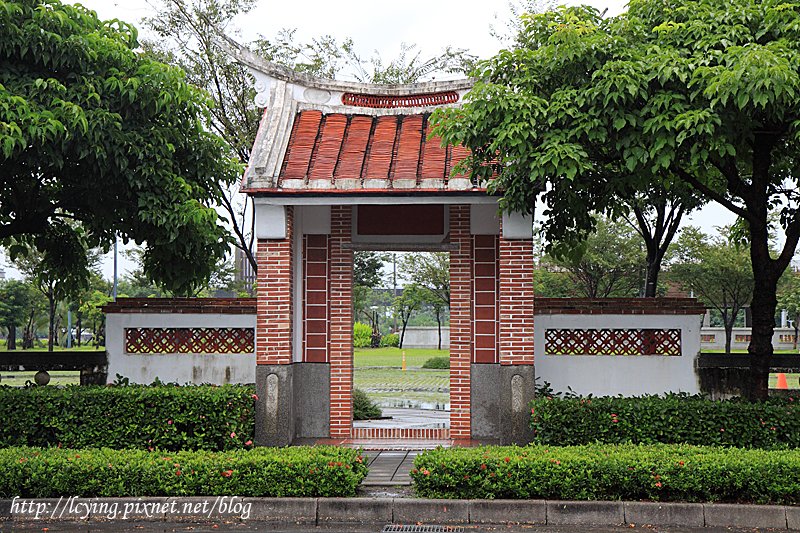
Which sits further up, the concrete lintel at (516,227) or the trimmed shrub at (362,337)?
the concrete lintel at (516,227)

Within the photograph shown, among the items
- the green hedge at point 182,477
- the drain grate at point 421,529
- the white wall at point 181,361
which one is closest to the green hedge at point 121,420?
the green hedge at point 182,477

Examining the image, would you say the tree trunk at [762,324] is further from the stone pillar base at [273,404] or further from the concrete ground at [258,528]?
the stone pillar base at [273,404]

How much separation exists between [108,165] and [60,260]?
11.2 feet

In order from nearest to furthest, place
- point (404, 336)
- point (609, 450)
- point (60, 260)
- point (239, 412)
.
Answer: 1. point (609, 450)
2. point (239, 412)
3. point (60, 260)
4. point (404, 336)

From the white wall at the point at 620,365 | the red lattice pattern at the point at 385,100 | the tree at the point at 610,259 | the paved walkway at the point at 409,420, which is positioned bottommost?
the paved walkway at the point at 409,420

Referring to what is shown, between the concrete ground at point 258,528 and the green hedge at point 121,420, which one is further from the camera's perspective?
the green hedge at point 121,420

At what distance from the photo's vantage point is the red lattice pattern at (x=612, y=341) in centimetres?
1120

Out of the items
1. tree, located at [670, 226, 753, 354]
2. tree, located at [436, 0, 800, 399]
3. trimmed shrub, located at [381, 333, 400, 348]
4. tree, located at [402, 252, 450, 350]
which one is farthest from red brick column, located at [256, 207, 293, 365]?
trimmed shrub, located at [381, 333, 400, 348]

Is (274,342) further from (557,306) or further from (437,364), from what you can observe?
(437,364)

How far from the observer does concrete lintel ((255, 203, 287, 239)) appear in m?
10.7

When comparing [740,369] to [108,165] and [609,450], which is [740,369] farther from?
[108,165]

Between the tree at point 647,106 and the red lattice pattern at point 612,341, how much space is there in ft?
4.45

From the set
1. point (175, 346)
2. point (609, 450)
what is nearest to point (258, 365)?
point (175, 346)

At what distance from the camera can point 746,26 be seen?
353 inches
